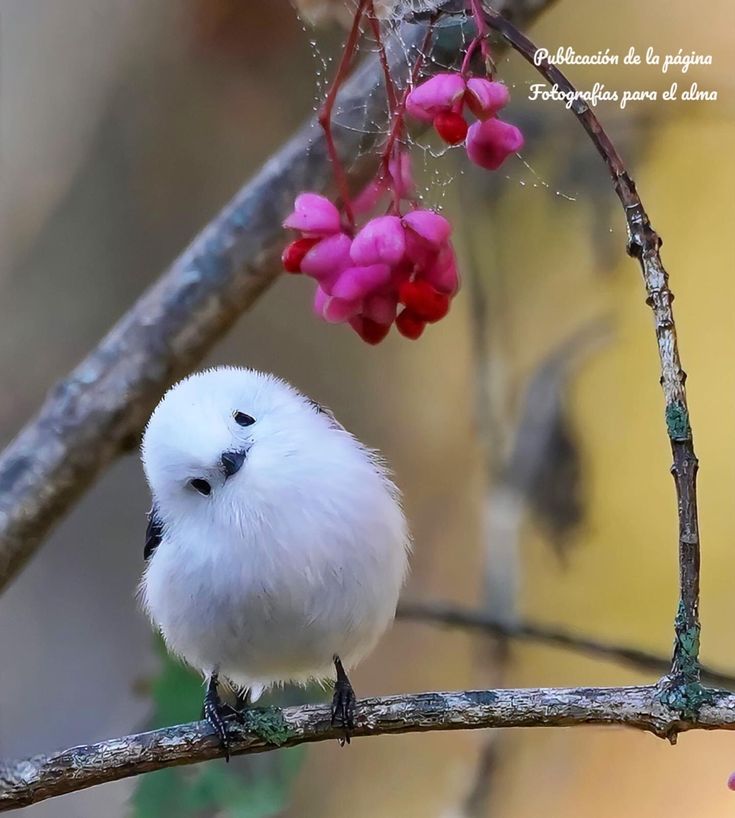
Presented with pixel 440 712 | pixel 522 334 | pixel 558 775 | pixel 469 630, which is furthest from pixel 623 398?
pixel 440 712

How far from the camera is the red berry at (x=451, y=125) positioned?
46 cm

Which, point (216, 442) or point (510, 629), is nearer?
point (216, 442)

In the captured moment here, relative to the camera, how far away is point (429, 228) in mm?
498

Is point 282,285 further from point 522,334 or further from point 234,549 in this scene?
point 234,549

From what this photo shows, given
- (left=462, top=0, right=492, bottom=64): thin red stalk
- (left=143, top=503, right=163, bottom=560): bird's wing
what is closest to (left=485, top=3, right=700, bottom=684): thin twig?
(left=462, top=0, right=492, bottom=64): thin red stalk

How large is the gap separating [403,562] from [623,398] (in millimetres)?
390

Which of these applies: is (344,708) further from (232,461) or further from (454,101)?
(454,101)

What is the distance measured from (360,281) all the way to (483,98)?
112 mm

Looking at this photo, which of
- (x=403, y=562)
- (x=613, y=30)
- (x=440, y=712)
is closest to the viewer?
(x=440, y=712)

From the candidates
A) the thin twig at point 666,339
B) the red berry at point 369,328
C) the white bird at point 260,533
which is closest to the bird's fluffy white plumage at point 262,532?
the white bird at point 260,533

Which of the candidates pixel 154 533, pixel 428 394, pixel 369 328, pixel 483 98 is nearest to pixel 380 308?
pixel 369 328

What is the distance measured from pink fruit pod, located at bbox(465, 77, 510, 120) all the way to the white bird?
0.80 feet

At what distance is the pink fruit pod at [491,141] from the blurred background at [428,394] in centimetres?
40

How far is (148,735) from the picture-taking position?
601mm
